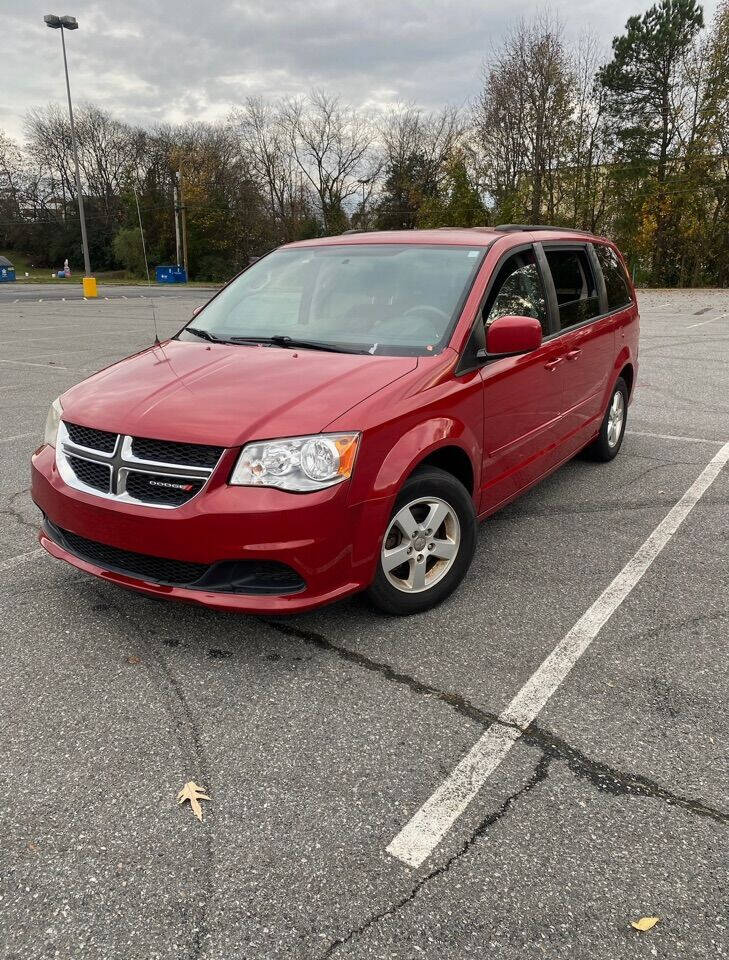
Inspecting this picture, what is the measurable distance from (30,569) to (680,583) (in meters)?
3.37

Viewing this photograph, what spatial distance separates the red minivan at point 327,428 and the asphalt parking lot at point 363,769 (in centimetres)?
33

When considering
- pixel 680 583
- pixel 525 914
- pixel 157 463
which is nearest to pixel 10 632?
pixel 157 463

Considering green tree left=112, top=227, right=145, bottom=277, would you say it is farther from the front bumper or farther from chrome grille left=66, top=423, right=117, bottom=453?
the front bumper

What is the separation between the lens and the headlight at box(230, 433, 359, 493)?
2.76 metres

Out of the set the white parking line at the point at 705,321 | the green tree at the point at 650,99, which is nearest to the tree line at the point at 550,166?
the green tree at the point at 650,99

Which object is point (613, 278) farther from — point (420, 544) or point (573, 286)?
point (420, 544)

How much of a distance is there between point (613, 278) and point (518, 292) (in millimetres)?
1956

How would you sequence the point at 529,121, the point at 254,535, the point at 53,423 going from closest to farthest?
1. the point at 254,535
2. the point at 53,423
3. the point at 529,121

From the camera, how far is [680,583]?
12.2 ft

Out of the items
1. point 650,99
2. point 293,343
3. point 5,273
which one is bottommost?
point 293,343

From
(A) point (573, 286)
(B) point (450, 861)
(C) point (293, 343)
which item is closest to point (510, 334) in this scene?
(C) point (293, 343)

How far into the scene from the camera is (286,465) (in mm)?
2771

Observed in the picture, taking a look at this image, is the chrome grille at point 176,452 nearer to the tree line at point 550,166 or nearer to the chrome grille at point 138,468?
the chrome grille at point 138,468

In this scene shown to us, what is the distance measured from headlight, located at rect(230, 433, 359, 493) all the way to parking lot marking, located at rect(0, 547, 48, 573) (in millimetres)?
1831
